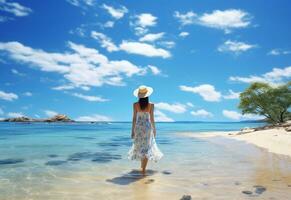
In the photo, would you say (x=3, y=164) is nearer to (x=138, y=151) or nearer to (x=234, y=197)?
(x=138, y=151)

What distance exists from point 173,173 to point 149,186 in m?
Answer: 2.42

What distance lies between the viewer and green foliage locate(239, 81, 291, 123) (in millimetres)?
50375

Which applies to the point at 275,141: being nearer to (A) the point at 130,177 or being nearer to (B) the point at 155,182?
(A) the point at 130,177

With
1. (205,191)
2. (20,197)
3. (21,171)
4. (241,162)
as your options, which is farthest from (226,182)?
(21,171)

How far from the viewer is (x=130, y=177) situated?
34.6 feet

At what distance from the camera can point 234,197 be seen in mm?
7680

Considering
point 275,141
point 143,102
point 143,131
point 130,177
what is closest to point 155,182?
point 130,177

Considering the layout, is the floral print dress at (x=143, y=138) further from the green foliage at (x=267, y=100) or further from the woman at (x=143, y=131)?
the green foliage at (x=267, y=100)

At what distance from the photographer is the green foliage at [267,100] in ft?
165

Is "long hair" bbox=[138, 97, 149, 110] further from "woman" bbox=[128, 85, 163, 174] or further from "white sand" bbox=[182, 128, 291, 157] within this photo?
"white sand" bbox=[182, 128, 291, 157]

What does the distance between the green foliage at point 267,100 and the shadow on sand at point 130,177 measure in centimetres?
4263

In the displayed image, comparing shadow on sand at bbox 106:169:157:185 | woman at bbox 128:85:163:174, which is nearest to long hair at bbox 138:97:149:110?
woman at bbox 128:85:163:174

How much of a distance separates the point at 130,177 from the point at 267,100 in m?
44.2

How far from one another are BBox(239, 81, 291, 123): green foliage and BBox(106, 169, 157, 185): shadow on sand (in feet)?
140
